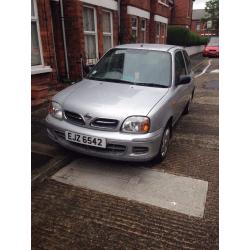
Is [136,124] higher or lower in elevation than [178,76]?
lower

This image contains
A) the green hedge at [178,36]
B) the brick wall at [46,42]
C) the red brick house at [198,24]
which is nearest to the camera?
the brick wall at [46,42]

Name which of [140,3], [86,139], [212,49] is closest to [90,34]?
[140,3]

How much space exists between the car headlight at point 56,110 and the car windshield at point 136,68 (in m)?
0.98

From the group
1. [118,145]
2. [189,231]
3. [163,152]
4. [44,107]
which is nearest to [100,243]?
[189,231]

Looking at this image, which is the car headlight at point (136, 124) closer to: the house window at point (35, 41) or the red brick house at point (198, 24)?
the house window at point (35, 41)

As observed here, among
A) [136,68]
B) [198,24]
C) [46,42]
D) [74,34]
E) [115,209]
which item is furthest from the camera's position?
[198,24]

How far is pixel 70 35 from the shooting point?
880cm

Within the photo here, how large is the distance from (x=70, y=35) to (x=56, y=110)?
590cm

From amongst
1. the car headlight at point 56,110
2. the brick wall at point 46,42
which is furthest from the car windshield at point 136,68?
the brick wall at point 46,42

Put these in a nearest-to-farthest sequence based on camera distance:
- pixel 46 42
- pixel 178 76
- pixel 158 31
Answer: pixel 178 76 → pixel 46 42 → pixel 158 31

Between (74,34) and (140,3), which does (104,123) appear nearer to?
(74,34)

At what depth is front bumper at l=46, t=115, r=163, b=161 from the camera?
10.7ft

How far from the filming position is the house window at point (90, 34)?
9.45m

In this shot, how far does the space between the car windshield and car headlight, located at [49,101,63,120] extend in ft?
3.22
